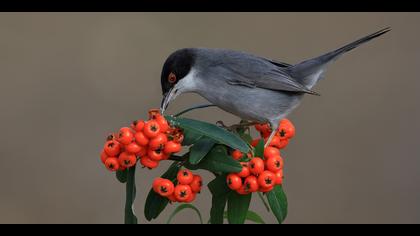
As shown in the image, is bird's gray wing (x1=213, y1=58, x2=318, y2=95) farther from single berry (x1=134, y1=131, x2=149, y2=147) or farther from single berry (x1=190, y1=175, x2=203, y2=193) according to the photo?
single berry (x1=134, y1=131, x2=149, y2=147)

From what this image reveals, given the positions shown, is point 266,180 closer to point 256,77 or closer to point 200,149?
point 200,149

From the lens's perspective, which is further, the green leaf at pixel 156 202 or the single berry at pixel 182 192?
the green leaf at pixel 156 202

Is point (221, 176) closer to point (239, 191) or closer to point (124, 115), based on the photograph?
point (239, 191)

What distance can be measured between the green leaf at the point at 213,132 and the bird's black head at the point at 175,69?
3.24ft

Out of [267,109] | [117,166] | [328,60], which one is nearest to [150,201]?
[117,166]

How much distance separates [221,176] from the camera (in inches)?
107

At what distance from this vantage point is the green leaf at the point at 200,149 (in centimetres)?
254

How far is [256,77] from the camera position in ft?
13.6

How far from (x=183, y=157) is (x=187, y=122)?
188mm

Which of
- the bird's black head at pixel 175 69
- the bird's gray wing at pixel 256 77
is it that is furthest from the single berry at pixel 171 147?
the bird's gray wing at pixel 256 77

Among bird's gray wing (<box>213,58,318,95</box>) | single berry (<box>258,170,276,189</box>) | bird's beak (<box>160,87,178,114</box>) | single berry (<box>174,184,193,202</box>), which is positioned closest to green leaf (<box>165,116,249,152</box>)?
single berry (<box>258,170,276,189</box>)

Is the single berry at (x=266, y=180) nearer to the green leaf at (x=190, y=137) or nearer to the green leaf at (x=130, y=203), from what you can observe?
the green leaf at (x=190, y=137)

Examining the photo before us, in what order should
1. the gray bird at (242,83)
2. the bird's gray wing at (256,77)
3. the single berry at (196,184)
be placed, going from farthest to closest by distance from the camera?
the bird's gray wing at (256,77)
the gray bird at (242,83)
the single berry at (196,184)

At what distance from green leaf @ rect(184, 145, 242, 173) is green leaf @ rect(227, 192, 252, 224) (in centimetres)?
20
